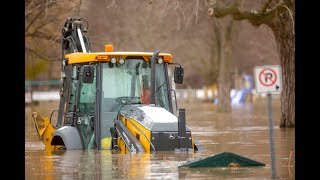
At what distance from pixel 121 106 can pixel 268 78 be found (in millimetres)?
5983

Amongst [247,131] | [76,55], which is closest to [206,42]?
[247,131]

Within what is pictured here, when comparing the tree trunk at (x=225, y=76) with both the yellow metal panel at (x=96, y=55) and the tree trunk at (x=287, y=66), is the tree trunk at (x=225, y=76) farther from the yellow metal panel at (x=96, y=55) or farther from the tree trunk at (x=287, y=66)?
the yellow metal panel at (x=96, y=55)

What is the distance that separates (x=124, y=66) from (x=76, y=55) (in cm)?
127

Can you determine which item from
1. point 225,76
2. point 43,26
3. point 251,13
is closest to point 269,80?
point 251,13

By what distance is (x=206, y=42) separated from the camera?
201 ft

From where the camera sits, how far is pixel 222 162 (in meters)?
16.8

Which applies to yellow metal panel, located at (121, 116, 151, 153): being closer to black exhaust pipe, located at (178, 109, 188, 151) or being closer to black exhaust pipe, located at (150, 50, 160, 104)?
black exhaust pipe, located at (178, 109, 188, 151)

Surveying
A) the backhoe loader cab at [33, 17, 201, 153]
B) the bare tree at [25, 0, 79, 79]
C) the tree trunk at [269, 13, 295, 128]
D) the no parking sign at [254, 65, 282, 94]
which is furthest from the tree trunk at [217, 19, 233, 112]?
the no parking sign at [254, 65, 282, 94]

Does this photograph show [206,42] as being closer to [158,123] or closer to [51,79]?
[51,79]

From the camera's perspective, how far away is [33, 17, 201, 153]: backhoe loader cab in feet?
63.1

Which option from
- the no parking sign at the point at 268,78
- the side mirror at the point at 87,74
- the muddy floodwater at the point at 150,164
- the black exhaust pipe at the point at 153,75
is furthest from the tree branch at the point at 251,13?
the no parking sign at the point at 268,78

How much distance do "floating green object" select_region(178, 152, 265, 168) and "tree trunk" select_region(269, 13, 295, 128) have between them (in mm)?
14456

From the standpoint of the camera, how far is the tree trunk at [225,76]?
169 ft
